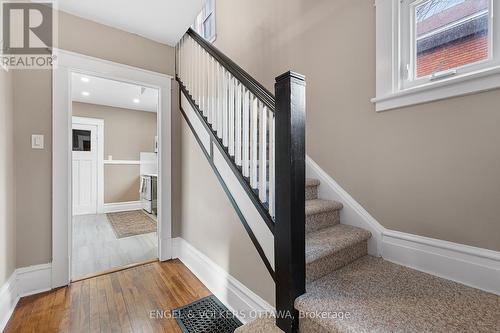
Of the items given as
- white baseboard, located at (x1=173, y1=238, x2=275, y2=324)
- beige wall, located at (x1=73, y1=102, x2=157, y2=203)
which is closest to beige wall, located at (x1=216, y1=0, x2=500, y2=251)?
white baseboard, located at (x1=173, y1=238, x2=275, y2=324)

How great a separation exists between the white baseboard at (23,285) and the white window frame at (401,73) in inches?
119

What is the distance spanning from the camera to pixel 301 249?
46.5 inches

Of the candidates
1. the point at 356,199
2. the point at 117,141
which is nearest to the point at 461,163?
the point at 356,199

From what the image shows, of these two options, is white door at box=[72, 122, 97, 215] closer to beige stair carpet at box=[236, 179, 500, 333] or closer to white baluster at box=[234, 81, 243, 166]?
white baluster at box=[234, 81, 243, 166]

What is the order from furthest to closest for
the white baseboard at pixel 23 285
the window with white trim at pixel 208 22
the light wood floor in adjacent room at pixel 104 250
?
the window with white trim at pixel 208 22, the light wood floor in adjacent room at pixel 104 250, the white baseboard at pixel 23 285

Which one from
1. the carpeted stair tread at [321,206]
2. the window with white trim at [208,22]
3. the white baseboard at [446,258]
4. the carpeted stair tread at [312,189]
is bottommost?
the white baseboard at [446,258]

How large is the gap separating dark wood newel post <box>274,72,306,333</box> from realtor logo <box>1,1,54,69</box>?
87.5 inches

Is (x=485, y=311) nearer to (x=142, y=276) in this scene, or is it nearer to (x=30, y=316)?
(x=142, y=276)

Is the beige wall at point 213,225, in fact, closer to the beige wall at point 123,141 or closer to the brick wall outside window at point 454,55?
the brick wall outside window at point 454,55

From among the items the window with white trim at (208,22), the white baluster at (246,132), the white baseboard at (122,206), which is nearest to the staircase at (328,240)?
the white baluster at (246,132)

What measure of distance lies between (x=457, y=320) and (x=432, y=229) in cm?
57

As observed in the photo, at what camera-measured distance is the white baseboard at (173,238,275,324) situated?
1559 mm

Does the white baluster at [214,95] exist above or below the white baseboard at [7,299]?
above

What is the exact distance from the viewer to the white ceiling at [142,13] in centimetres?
205
